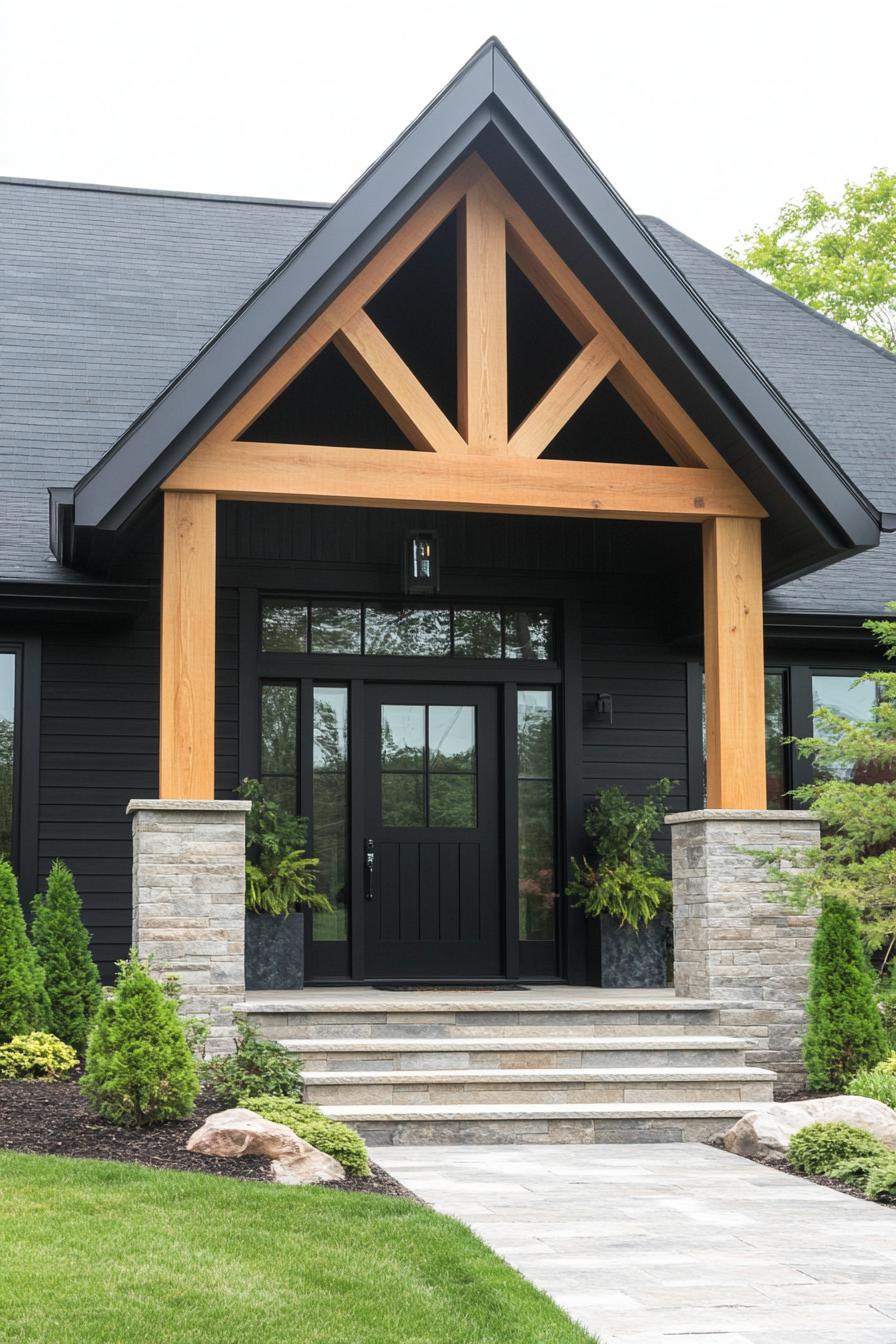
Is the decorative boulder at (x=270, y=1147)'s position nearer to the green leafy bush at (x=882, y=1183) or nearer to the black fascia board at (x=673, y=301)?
A: the green leafy bush at (x=882, y=1183)

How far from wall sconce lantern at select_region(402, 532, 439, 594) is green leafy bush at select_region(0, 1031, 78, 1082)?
157 inches

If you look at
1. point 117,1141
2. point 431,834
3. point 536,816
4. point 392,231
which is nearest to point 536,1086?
point 117,1141

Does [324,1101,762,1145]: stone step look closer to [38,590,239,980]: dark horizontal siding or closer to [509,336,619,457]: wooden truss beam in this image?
[38,590,239,980]: dark horizontal siding

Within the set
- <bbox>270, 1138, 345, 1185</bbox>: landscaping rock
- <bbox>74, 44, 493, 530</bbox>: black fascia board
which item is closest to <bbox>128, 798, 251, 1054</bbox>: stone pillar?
<bbox>74, 44, 493, 530</bbox>: black fascia board

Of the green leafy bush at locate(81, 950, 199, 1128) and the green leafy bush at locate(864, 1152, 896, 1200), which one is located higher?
the green leafy bush at locate(81, 950, 199, 1128)

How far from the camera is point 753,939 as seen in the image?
8945 mm

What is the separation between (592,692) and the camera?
11375mm

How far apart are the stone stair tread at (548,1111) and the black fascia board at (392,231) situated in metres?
3.36

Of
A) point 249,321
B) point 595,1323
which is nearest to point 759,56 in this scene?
point 249,321

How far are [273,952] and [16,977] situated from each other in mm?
1859

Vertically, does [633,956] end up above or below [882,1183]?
above

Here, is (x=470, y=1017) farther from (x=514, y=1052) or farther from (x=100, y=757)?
(x=100, y=757)

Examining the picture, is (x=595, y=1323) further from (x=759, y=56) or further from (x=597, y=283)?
(x=759, y=56)

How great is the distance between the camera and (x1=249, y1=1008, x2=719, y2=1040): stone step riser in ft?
27.7
